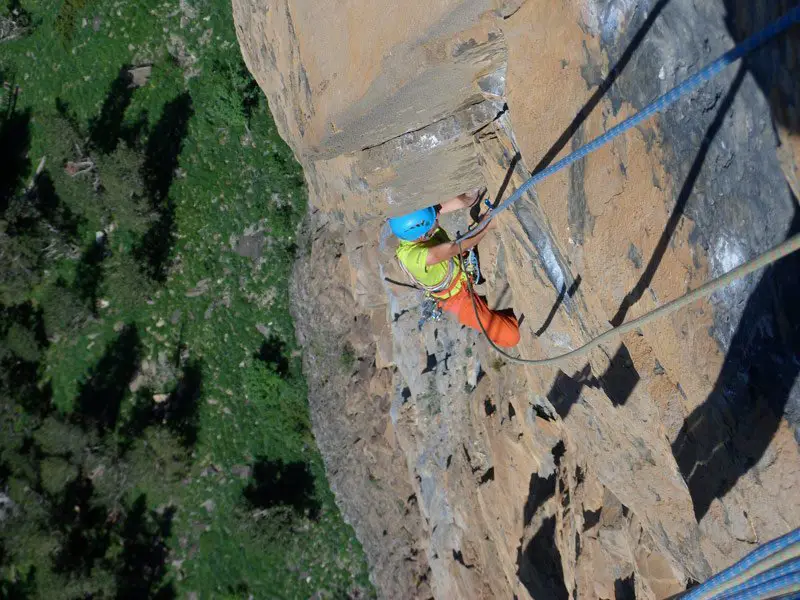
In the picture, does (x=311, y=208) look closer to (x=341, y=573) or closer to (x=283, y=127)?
(x=283, y=127)

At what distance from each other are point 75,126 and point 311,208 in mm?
3671

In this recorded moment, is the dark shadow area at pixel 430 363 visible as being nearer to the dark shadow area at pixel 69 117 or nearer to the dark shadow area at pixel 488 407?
the dark shadow area at pixel 488 407

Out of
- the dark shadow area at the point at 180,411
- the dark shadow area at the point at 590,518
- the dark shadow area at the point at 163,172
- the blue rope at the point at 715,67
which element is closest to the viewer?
the blue rope at the point at 715,67

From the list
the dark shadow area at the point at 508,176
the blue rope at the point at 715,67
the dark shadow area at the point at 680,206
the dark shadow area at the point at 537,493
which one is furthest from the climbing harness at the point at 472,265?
the blue rope at the point at 715,67

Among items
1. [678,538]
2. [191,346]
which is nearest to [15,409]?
[191,346]

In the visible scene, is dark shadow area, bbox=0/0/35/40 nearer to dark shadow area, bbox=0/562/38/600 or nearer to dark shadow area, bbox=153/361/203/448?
dark shadow area, bbox=153/361/203/448

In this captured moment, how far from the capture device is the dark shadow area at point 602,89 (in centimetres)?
202

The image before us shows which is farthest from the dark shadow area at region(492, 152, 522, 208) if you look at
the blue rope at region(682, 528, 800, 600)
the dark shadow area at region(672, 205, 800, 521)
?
the blue rope at region(682, 528, 800, 600)

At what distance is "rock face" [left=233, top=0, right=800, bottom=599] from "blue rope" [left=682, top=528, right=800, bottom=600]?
48 centimetres

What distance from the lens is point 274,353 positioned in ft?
25.3

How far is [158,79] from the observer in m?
8.06

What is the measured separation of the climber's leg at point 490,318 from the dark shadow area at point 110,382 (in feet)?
16.9

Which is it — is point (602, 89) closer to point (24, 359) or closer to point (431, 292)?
point (431, 292)

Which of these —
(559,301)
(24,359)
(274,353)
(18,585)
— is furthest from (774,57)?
(18,585)
